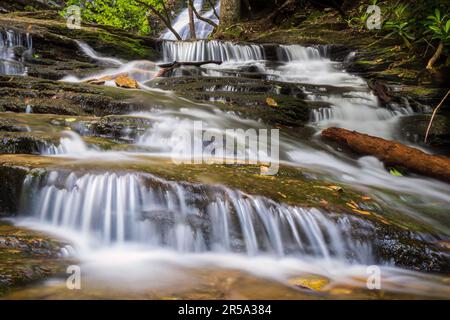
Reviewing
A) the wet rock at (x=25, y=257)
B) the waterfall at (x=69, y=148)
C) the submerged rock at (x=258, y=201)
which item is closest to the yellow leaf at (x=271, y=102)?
the submerged rock at (x=258, y=201)

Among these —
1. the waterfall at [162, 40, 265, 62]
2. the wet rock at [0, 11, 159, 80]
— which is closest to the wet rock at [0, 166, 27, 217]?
the wet rock at [0, 11, 159, 80]

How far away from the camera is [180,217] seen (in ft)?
10.3

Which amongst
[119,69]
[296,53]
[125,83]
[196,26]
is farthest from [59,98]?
[196,26]

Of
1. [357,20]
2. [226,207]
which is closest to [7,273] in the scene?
[226,207]

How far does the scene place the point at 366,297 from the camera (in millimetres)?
2383

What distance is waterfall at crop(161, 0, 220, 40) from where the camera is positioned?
19984 mm

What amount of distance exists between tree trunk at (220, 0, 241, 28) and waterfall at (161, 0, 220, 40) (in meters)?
4.59

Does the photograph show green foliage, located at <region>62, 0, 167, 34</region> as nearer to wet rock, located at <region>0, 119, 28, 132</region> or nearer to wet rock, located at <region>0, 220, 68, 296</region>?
wet rock, located at <region>0, 119, 28, 132</region>

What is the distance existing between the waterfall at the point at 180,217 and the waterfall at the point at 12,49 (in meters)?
5.88

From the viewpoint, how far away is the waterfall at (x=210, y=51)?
1093 centimetres

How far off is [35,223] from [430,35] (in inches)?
321

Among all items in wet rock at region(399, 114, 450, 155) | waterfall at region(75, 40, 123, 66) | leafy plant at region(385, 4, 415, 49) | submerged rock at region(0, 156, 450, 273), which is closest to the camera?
submerged rock at region(0, 156, 450, 273)

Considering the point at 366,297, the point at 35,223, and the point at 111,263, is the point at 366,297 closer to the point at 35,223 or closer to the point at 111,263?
the point at 111,263

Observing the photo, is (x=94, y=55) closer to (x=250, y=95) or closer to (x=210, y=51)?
(x=210, y=51)
